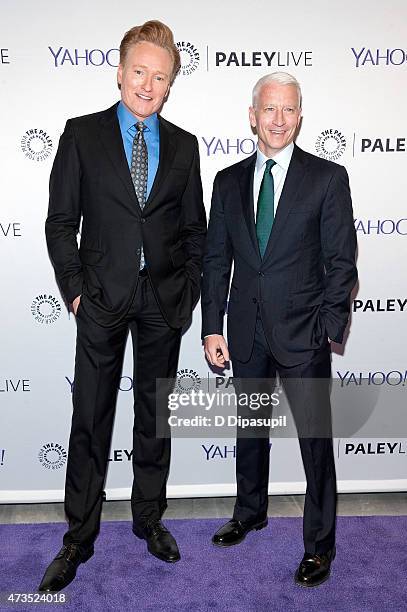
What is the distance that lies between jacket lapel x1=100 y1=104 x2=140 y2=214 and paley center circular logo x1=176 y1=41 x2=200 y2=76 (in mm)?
536

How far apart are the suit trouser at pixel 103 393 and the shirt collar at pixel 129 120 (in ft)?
1.99

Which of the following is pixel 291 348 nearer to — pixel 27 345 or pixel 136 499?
pixel 136 499

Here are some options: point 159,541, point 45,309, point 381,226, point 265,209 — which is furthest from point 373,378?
point 45,309

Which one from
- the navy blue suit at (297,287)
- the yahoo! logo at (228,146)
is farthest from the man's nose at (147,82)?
the yahoo! logo at (228,146)

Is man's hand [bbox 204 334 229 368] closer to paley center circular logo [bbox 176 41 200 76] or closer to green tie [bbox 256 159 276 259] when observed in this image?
green tie [bbox 256 159 276 259]

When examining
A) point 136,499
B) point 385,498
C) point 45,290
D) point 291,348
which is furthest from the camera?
point 385,498

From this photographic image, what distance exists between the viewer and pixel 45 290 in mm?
3219

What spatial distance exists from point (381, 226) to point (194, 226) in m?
0.99

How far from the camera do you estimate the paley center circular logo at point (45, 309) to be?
10.6ft

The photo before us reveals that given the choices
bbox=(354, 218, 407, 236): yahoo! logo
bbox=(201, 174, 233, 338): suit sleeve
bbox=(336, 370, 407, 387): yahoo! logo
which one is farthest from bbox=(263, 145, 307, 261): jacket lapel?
bbox=(336, 370, 407, 387): yahoo! logo

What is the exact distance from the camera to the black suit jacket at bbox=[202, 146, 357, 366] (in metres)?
2.57

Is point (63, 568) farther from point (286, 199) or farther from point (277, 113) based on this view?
point (277, 113)

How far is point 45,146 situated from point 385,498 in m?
2.42

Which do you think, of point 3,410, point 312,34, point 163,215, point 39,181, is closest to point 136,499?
point 3,410
